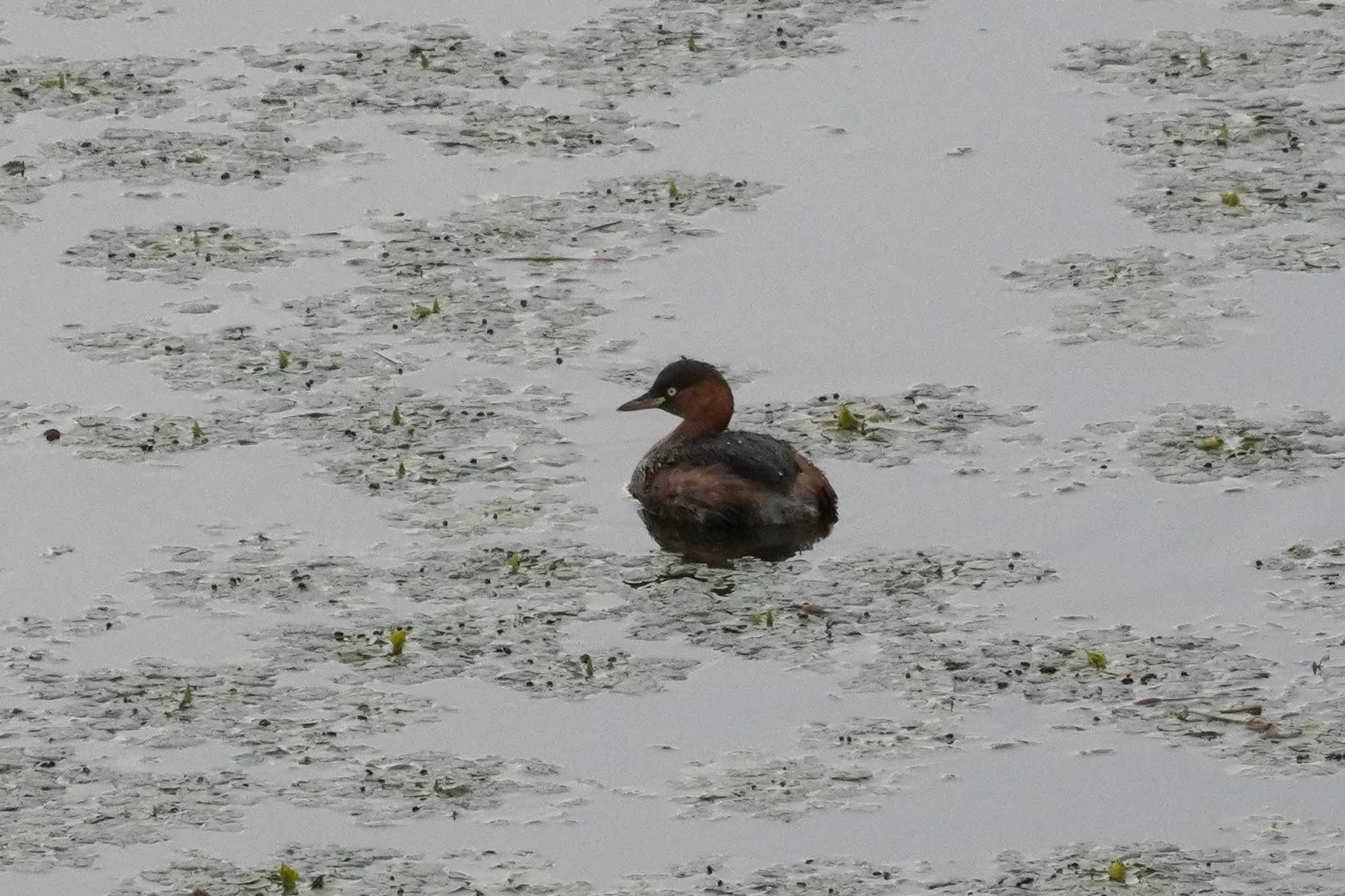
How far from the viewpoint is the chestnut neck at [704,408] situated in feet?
50.1

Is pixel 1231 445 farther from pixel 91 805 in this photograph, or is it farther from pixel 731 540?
pixel 91 805

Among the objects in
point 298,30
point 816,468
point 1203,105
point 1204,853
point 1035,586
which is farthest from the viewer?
point 298,30

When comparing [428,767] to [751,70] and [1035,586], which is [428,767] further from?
[751,70]

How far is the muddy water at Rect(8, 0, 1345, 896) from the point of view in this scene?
11.4 metres

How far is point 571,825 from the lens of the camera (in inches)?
443

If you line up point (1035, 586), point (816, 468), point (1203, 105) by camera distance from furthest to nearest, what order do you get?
point (1203, 105) → point (816, 468) → point (1035, 586)

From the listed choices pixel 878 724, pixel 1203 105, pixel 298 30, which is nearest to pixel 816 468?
pixel 878 724

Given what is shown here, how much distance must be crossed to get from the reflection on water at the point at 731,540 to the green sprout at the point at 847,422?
4.13 feet

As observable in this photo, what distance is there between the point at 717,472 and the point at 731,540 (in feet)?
1.28

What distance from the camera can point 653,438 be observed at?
631 inches

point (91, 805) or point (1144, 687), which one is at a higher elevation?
point (91, 805)

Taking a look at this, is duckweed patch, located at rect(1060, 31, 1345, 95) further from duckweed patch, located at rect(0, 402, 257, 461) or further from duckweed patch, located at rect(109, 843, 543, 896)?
duckweed patch, located at rect(109, 843, 543, 896)

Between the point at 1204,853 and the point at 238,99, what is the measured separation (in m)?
12.9

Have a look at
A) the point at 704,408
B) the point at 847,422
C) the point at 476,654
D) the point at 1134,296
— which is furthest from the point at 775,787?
the point at 1134,296
